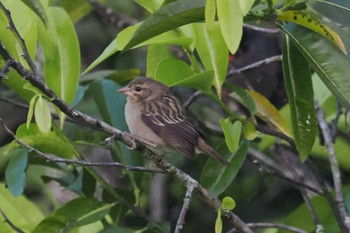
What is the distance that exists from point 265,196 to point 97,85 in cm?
151

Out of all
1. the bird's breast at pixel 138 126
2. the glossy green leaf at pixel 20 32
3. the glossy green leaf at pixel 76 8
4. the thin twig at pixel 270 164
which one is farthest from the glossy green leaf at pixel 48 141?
the glossy green leaf at pixel 76 8

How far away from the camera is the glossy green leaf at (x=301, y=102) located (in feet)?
11.1

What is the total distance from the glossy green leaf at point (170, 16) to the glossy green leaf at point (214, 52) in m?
0.54

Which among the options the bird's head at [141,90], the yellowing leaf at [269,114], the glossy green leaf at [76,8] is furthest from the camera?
the glossy green leaf at [76,8]

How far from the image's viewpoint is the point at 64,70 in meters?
3.79

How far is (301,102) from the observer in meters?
3.39

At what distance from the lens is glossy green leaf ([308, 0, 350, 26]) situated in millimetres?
3088

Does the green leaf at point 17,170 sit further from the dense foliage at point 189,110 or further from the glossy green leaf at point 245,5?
the glossy green leaf at point 245,5

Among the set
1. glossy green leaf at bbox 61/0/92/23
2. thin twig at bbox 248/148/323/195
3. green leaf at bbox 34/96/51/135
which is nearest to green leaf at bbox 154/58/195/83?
green leaf at bbox 34/96/51/135

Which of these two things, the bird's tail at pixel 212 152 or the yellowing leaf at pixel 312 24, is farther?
the bird's tail at pixel 212 152

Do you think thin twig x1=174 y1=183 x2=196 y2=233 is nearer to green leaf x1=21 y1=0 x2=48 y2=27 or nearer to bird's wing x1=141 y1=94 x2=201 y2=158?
green leaf x1=21 y1=0 x2=48 y2=27

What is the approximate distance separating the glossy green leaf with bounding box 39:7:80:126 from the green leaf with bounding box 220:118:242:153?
0.70m

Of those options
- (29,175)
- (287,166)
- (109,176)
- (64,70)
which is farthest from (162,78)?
(109,176)

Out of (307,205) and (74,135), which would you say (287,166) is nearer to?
(307,205)
